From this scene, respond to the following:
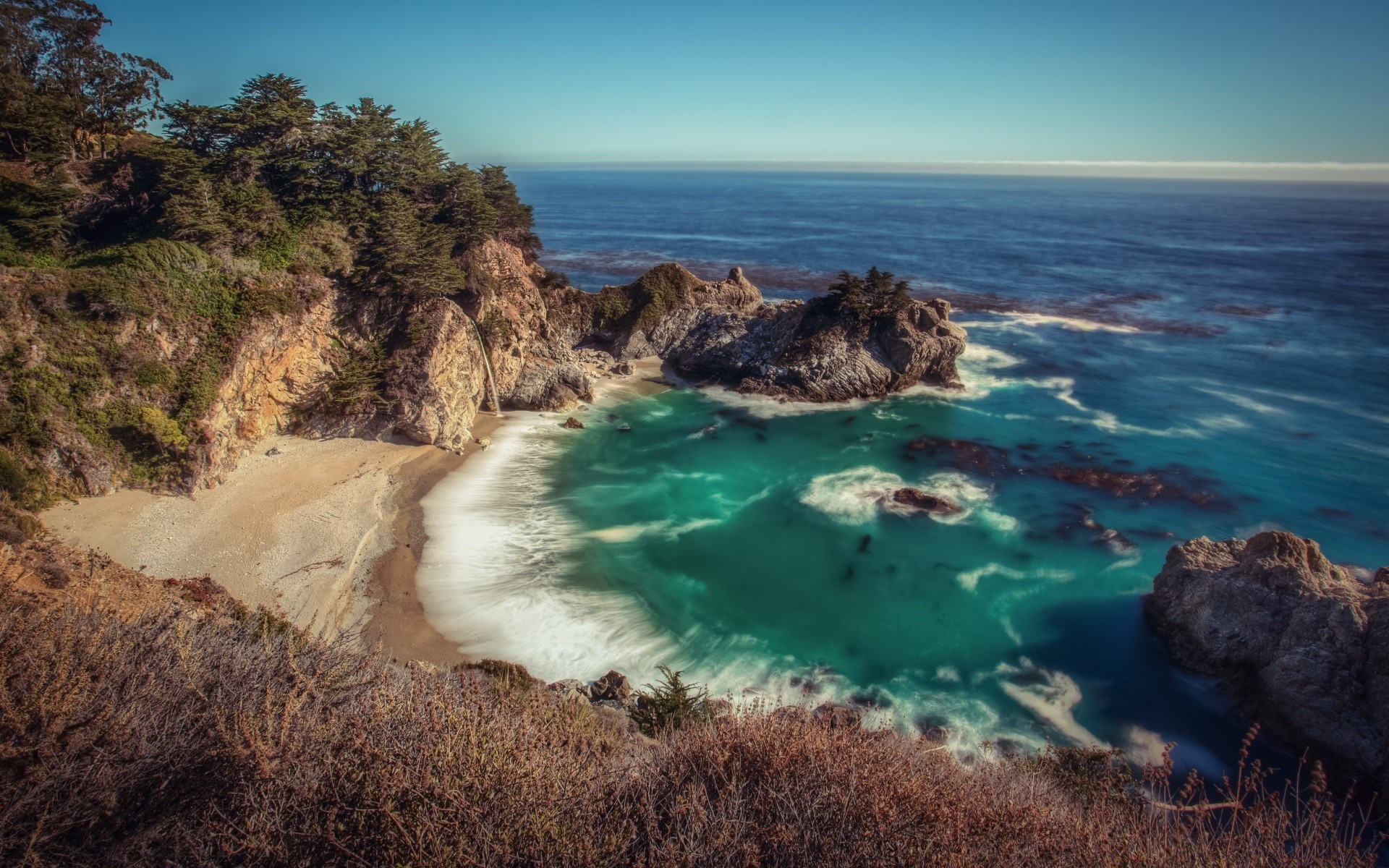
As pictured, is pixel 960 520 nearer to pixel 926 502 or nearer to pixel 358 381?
pixel 926 502

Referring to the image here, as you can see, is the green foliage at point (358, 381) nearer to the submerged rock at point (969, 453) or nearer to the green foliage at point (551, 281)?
the green foliage at point (551, 281)

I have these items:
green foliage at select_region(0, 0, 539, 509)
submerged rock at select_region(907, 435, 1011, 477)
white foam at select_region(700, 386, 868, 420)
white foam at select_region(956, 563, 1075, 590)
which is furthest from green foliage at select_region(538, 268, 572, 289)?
white foam at select_region(956, 563, 1075, 590)

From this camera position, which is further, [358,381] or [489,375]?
[489,375]

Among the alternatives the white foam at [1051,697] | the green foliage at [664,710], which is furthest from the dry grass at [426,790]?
the white foam at [1051,697]

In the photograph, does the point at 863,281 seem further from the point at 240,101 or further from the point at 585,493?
the point at 240,101

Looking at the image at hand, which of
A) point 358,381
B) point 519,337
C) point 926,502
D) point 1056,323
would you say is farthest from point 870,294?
point 358,381

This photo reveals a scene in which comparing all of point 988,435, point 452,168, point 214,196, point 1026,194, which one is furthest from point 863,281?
point 1026,194
